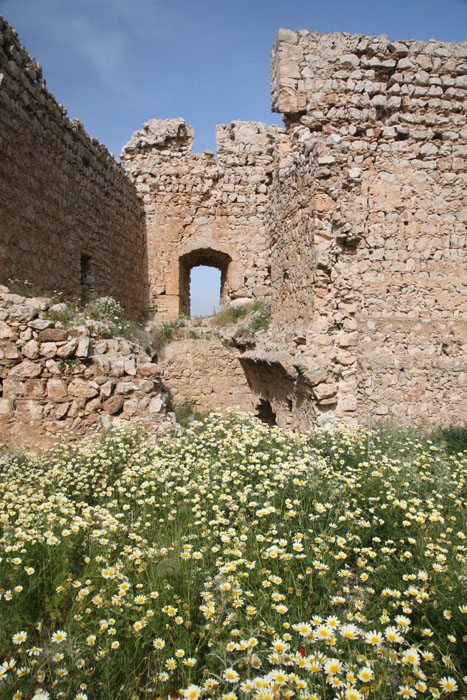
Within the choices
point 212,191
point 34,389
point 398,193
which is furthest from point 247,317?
point 34,389

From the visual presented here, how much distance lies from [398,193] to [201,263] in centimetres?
622

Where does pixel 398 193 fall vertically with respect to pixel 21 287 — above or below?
above

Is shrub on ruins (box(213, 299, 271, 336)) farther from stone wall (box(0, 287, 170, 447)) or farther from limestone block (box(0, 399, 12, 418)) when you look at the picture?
limestone block (box(0, 399, 12, 418))

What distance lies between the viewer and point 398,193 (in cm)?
859

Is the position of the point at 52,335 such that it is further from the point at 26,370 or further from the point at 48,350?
the point at 26,370

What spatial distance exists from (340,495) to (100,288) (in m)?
7.99

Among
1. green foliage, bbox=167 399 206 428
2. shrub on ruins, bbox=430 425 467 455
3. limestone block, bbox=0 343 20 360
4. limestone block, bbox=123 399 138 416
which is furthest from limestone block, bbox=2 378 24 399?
shrub on ruins, bbox=430 425 467 455

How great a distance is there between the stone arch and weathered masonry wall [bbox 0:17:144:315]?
61.6 inches

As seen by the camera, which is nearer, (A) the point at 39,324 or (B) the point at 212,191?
(A) the point at 39,324

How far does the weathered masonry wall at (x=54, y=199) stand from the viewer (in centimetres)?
627

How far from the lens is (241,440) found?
4039 mm

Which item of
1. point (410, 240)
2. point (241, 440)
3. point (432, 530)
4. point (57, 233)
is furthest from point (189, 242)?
point (432, 530)

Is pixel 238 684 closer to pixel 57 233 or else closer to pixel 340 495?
pixel 340 495

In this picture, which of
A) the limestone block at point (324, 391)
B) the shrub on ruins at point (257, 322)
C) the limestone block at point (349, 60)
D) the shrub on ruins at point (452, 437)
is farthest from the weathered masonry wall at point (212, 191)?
the limestone block at point (324, 391)
